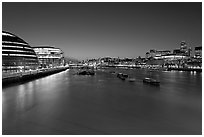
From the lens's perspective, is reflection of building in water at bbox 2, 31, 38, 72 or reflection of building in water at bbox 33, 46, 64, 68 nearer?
reflection of building in water at bbox 2, 31, 38, 72

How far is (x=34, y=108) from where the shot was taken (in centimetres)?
1095

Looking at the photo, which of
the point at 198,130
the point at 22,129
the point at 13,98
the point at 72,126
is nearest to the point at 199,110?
Answer: the point at 198,130

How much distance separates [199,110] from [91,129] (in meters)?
7.22

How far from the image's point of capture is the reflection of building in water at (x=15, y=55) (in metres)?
35.4

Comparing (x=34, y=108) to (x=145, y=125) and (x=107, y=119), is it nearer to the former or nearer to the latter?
(x=107, y=119)

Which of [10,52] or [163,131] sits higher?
[10,52]

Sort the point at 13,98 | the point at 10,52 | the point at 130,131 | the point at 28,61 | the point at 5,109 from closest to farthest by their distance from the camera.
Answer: the point at 130,131 < the point at 5,109 < the point at 13,98 < the point at 10,52 < the point at 28,61

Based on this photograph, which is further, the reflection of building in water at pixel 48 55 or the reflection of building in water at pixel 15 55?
the reflection of building in water at pixel 48 55

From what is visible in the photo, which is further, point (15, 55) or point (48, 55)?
point (48, 55)

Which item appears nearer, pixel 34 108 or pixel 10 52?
pixel 34 108

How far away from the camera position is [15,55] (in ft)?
122

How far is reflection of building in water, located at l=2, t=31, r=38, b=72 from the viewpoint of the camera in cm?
3544

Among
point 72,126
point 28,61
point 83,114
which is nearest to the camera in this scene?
point 72,126

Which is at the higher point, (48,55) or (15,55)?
(48,55)
